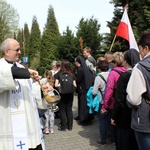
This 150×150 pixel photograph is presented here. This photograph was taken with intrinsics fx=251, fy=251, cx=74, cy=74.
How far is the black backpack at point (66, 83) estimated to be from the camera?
613 centimetres

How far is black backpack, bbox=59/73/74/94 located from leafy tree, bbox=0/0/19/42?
122ft

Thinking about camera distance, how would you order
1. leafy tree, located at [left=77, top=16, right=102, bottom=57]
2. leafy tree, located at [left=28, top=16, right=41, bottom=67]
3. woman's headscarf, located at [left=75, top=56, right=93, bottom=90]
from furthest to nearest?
leafy tree, located at [left=28, top=16, right=41, bottom=67], leafy tree, located at [left=77, top=16, right=102, bottom=57], woman's headscarf, located at [left=75, top=56, right=93, bottom=90]

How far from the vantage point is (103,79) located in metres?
5.04

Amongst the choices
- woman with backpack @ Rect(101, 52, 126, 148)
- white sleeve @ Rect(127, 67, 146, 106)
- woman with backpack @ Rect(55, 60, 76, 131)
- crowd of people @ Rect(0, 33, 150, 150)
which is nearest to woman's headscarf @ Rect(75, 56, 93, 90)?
woman with backpack @ Rect(55, 60, 76, 131)

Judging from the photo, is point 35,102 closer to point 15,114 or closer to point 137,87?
point 15,114

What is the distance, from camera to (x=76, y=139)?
557 centimetres

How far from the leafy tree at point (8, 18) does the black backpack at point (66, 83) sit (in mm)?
37230

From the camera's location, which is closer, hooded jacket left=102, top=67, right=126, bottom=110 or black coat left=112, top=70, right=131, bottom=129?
black coat left=112, top=70, right=131, bottom=129

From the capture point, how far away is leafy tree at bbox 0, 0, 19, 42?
4228 centimetres

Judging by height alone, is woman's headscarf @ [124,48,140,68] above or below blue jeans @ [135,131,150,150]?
above

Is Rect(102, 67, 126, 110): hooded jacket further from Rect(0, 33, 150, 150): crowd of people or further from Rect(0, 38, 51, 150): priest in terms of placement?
Rect(0, 38, 51, 150): priest

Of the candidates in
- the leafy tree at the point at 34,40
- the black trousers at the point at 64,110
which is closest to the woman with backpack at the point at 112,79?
the black trousers at the point at 64,110

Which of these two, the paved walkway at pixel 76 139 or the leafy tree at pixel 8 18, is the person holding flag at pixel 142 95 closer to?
the paved walkway at pixel 76 139

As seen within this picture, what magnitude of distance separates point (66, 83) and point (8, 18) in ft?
131
